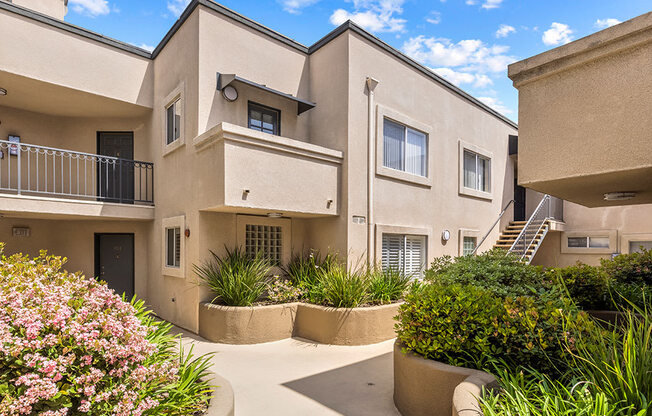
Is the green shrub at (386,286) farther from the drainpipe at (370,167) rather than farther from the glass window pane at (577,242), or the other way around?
the glass window pane at (577,242)

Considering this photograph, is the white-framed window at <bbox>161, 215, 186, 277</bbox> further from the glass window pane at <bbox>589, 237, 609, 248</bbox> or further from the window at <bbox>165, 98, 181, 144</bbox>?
the glass window pane at <bbox>589, 237, 609, 248</bbox>

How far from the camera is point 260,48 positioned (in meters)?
9.64

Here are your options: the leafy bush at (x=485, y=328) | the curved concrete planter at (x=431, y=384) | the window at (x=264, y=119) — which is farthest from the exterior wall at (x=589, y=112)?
the window at (x=264, y=119)

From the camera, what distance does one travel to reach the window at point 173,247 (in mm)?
9391

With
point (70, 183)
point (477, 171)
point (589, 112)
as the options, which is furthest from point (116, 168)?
point (477, 171)

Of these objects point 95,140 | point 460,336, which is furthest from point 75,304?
point 95,140

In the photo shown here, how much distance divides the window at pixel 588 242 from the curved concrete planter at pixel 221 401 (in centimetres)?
1471

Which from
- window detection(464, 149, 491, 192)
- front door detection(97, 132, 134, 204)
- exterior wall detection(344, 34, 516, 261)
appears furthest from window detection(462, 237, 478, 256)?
front door detection(97, 132, 134, 204)

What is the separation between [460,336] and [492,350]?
35 cm

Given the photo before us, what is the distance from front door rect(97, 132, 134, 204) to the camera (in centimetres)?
1085

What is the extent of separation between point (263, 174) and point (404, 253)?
510 centimetres

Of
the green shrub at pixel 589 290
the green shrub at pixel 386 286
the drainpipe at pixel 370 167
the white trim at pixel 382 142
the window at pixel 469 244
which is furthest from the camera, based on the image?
the window at pixel 469 244

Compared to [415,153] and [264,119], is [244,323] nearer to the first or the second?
[264,119]

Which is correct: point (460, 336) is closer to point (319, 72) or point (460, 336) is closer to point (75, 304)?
point (75, 304)
